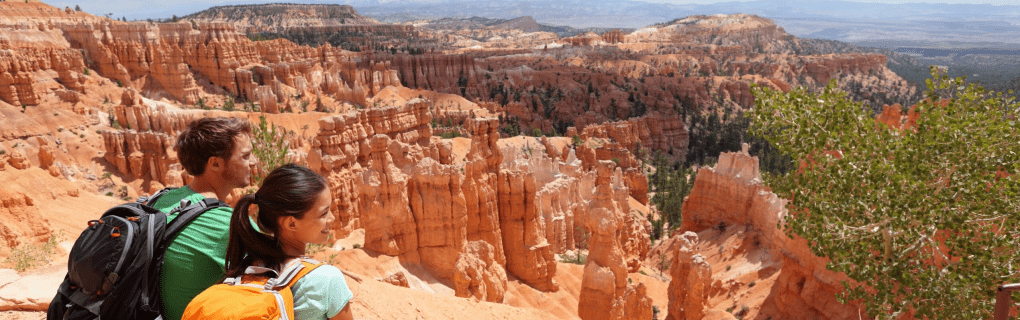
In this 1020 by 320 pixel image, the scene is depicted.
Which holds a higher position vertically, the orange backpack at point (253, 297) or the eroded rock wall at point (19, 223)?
the orange backpack at point (253, 297)

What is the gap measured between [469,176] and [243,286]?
50.0ft

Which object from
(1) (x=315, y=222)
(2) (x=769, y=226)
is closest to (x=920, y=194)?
(1) (x=315, y=222)

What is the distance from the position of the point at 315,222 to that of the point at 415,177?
14707mm

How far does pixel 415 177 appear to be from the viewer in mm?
17484

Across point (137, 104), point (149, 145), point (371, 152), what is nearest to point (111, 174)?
point (149, 145)

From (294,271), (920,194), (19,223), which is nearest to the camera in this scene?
(294,271)

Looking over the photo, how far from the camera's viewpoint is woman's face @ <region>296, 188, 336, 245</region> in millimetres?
2865

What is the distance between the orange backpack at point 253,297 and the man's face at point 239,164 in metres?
0.99

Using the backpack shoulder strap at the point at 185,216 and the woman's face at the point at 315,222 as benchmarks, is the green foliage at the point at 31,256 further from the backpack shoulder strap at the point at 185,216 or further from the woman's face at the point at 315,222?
the woman's face at the point at 315,222

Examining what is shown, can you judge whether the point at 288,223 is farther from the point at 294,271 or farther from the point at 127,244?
the point at 127,244

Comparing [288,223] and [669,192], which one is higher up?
[288,223]

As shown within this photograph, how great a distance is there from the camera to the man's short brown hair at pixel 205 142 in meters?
3.31

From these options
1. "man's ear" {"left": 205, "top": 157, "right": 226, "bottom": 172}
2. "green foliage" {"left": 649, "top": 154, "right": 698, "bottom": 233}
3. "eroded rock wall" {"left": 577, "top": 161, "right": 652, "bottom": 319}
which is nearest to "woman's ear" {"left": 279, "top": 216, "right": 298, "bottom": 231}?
"man's ear" {"left": 205, "top": 157, "right": 226, "bottom": 172}

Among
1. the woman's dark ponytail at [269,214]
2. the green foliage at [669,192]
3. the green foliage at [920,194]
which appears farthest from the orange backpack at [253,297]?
the green foliage at [669,192]
